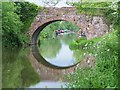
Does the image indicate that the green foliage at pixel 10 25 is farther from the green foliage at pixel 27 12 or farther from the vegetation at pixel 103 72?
the vegetation at pixel 103 72

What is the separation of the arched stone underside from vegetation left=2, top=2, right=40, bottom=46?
1.22 feet

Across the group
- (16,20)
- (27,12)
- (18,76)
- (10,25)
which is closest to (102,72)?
(18,76)

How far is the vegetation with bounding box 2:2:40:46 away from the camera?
17330 millimetres

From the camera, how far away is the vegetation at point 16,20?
1733 cm

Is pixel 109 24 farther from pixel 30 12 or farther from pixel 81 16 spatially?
pixel 30 12

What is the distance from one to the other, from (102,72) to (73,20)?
42.4 feet

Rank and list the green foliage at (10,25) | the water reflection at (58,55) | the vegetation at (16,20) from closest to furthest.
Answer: the water reflection at (58,55) → the green foliage at (10,25) → the vegetation at (16,20)

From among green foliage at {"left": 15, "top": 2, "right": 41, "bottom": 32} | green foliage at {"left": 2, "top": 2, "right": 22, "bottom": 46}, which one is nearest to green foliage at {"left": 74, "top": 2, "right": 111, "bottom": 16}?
green foliage at {"left": 15, "top": 2, "right": 41, "bottom": 32}

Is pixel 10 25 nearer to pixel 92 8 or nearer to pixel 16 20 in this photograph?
pixel 16 20

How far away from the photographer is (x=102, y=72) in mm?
7258

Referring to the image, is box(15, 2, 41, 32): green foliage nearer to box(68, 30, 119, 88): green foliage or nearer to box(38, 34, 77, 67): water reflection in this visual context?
box(38, 34, 77, 67): water reflection

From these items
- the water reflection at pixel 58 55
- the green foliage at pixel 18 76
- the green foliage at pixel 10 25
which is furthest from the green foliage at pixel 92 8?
the green foliage at pixel 18 76

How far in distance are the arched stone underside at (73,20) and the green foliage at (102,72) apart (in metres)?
10.6

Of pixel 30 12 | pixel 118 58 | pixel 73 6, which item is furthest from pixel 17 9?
Answer: pixel 118 58
